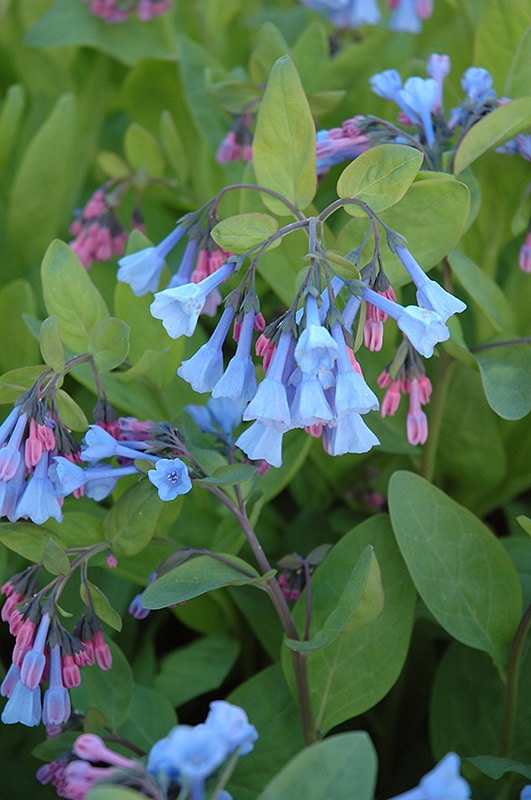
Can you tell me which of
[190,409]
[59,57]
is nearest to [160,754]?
[190,409]

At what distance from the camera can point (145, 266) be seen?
0.91 metres

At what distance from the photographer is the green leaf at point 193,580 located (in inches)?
29.6

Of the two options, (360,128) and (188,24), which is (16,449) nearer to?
(360,128)

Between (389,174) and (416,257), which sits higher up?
(389,174)

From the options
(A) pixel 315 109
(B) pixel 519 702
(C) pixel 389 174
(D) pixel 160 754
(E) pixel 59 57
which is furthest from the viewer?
(E) pixel 59 57

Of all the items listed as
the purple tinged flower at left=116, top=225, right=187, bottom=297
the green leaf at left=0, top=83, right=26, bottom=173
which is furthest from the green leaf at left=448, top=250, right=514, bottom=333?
the green leaf at left=0, top=83, right=26, bottom=173

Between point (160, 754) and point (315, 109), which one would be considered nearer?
point (160, 754)

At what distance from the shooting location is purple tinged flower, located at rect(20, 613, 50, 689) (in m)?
0.76

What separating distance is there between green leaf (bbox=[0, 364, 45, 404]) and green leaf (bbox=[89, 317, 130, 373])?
5cm

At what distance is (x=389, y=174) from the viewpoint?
756 millimetres

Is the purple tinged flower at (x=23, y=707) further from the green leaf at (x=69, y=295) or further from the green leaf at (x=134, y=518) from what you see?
the green leaf at (x=69, y=295)

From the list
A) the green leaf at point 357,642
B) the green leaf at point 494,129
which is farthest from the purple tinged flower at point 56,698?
the green leaf at point 494,129

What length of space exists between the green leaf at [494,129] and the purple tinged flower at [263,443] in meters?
0.36

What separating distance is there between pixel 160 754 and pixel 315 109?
798 mm
